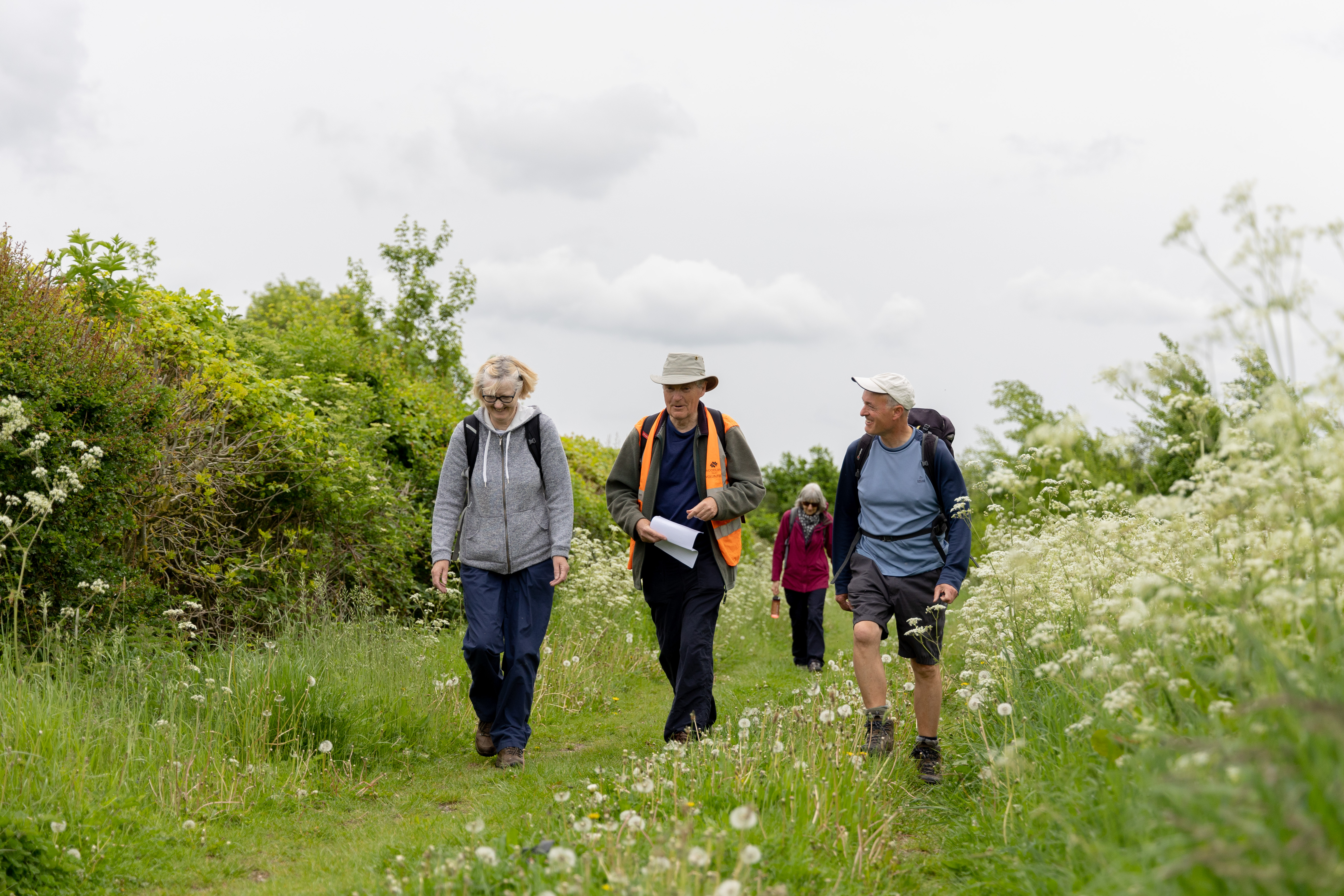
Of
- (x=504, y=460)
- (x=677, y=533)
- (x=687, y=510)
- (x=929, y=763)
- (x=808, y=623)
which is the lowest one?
(x=929, y=763)

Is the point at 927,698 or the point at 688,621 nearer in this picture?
the point at 927,698

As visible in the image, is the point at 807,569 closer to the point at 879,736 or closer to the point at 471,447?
the point at 471,447

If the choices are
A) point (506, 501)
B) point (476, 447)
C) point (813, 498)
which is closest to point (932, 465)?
point (506, 501)

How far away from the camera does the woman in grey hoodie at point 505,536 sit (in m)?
6.72

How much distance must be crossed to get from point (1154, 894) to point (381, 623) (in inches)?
311

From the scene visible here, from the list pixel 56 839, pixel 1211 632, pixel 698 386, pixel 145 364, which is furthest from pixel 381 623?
pixel 1211 632

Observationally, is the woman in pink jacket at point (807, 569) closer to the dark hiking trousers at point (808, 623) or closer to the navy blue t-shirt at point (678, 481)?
the dark hiking trousers at point (808, 623)

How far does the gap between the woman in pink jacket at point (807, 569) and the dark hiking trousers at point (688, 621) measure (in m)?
4.75

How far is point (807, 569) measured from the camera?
11.5 m

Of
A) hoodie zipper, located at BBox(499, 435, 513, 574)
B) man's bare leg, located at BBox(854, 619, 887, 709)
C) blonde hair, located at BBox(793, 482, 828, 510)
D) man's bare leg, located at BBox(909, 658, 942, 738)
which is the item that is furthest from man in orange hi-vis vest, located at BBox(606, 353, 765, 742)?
blonde hair, located at BBox(793, 482, 828, 510)

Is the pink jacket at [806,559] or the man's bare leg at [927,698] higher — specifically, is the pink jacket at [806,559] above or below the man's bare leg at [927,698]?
above

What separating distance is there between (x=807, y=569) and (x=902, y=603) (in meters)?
5.56

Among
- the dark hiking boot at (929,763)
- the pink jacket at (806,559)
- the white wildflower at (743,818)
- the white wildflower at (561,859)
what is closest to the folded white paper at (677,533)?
the dark hiking boot at (929,763)

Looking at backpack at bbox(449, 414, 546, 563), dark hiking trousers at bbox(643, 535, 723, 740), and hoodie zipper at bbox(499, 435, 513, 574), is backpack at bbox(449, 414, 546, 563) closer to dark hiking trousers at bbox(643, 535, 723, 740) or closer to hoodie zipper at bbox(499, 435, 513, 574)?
hoodie zipper at bbox(499, 435, 513, 574)
